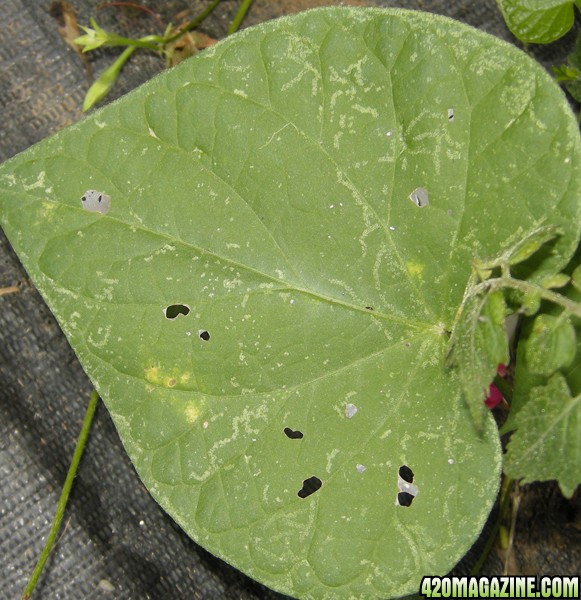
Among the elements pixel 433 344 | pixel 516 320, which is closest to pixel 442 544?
pixel 433 344

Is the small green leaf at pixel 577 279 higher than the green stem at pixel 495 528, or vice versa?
the small green leaf at pixel 577 279

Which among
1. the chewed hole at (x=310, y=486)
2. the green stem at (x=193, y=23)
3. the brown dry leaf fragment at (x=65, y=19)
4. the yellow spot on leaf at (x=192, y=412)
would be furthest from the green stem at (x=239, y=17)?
the chewed hole at (x=310, y=486)

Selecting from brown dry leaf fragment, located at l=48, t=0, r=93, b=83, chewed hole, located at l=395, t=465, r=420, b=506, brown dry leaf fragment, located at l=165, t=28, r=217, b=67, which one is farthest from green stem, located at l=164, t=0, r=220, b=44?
chewed hole, located at l=395, t=465, r=420, b=506

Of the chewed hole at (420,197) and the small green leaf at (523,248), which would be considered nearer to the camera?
the small green leaf at (523,248)

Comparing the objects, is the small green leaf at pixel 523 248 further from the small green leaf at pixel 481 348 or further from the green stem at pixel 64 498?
the green stem at pixel 64 498

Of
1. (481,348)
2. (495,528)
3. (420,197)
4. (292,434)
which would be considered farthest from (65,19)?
(495,528)

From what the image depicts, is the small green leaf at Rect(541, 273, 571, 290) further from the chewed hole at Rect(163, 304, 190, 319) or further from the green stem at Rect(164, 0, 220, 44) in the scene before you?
the green stem at Rect(164, 0, 220, 44)
